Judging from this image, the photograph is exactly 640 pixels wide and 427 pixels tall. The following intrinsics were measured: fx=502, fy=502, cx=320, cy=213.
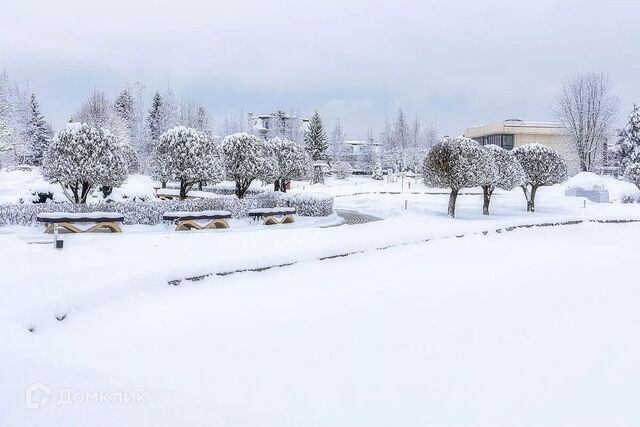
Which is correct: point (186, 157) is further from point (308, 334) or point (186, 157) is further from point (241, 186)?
point (308, 334)

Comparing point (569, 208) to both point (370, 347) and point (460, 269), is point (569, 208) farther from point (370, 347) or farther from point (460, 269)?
point (370, 347)

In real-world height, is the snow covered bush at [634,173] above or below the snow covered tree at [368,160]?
below

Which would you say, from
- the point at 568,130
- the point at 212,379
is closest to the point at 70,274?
the point at 212,379

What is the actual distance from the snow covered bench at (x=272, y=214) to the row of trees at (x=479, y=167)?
9.74 m

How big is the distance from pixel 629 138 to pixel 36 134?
69.0 m

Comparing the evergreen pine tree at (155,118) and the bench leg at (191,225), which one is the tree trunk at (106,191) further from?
the evergreen pine tree at (155,118)

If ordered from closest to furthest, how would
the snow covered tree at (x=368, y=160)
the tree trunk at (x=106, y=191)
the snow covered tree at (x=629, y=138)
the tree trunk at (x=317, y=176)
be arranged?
the tree trunk at (x=106, y=191) → the snow covered tree at (x=629, y=138) → the tree trunk at (x=317, y=176) → the snow covered tree at (x=368, y=160)

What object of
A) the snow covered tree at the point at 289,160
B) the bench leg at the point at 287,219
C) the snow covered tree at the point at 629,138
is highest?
the snow covered tree at the point at 629,138

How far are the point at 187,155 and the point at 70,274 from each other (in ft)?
46.5

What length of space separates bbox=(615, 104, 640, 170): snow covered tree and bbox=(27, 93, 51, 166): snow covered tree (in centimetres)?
6664

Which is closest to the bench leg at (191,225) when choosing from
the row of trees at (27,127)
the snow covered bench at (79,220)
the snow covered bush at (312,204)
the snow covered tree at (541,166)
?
the snow covered bench at (79,220)

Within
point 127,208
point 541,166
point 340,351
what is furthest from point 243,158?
point 340,351

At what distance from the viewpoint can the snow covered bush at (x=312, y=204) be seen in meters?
26.1

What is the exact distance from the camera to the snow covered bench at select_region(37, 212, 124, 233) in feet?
57.7
